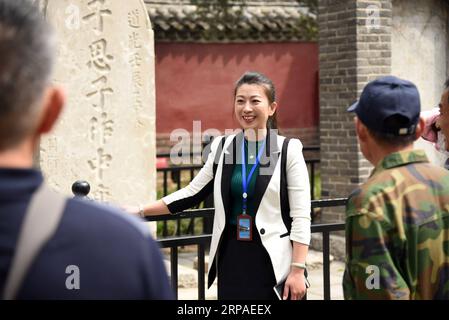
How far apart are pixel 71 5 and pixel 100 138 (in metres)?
0.93

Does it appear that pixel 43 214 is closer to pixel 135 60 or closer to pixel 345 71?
pixel 135 60

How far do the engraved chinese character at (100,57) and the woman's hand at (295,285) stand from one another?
8.88ft

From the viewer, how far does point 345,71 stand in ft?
29.6

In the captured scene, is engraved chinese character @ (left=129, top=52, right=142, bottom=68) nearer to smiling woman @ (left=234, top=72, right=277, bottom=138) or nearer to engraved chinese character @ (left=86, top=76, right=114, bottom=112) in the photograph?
engraved chinese character @ (left=86, top=76, right=114, bottom=112)

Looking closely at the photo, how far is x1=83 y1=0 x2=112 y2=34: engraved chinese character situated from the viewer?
6145 millimetres

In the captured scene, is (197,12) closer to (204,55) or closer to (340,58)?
(204,55)

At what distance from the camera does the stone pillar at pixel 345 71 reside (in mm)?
8828

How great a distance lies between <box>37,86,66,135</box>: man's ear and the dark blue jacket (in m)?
0.11

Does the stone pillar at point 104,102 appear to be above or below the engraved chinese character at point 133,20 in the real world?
below

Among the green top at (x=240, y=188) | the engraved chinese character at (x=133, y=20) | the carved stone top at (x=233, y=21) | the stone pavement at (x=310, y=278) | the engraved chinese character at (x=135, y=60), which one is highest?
the carved stone top at (x=233, y=21)

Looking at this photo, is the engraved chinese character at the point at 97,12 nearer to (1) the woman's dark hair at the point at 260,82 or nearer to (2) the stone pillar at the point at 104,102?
(2) the stone pillar at the point at 104,102

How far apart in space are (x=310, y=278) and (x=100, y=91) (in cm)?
293

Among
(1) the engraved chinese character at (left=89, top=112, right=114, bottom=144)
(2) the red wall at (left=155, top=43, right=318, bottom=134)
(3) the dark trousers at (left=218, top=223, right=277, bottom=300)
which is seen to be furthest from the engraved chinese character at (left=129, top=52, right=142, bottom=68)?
(2) the red wall at (left=155, top=43, right=318, bottom=134)

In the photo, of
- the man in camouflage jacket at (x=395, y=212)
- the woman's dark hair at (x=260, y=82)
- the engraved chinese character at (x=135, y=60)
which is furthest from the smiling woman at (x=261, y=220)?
the engraved chinese character at (x=135, y=60)
